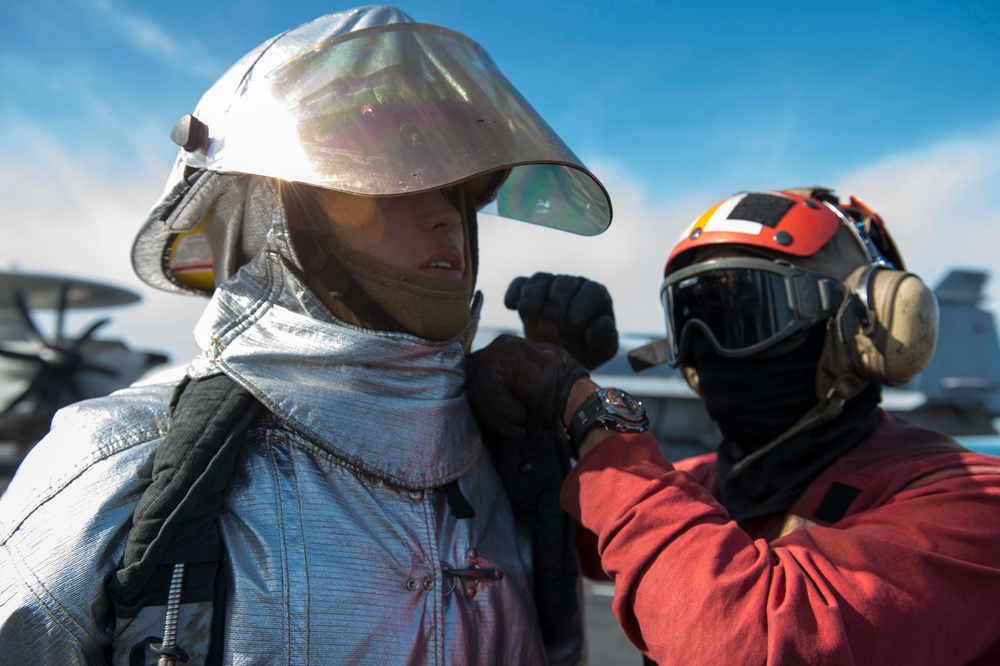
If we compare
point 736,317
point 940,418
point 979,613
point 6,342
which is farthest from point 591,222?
point 6,342

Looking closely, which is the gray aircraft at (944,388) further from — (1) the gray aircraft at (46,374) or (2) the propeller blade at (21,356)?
(2) the propeller blade at (21,356)

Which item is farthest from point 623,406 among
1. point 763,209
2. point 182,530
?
point 763,209

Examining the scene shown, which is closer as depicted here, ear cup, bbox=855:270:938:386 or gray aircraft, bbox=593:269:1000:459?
ear cup, bbox=855:270:938:386

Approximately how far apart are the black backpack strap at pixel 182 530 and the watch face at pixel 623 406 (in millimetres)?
768

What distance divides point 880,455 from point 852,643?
30.0 inches

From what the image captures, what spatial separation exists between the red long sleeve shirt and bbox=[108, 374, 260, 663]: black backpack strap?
716mm

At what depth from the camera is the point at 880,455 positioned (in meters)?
1.76

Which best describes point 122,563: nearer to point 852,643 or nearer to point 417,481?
point 417,481

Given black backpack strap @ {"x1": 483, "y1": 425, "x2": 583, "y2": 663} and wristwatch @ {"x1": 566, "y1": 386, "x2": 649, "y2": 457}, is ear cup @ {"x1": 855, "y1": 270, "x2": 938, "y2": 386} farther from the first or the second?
black backpack strap @ {"x1": 483, "y1": 425, "x2": 583, "y2": 663}

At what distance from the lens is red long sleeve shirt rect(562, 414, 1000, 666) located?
1.15 m

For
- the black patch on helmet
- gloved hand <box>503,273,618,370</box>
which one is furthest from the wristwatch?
the black patch on helmet

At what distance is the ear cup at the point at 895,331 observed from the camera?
1.81 metres

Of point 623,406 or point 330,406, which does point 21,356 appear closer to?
point 330,406

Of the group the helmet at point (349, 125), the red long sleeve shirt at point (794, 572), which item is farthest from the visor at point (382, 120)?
the red long sleeve shirt at point (794, 572)
